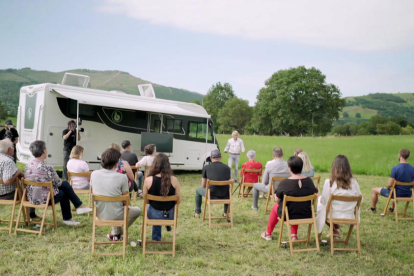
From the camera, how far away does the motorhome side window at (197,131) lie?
1188 centimetres

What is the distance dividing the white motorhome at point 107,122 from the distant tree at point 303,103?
111 feet

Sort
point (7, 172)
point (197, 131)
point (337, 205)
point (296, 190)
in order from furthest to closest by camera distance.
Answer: point (197, 131) → point (7, 172) → point (337, 205) → point (296, 190)

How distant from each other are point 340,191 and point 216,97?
7273cm

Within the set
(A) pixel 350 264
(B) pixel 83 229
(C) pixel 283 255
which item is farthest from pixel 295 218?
(B) pixel 83 229

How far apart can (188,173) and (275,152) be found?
6.15m

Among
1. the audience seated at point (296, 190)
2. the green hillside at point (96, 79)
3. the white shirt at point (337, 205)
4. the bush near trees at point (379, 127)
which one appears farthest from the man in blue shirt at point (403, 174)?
the green hillside at point (96, 79)

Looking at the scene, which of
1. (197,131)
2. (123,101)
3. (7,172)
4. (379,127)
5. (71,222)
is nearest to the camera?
(7,172)

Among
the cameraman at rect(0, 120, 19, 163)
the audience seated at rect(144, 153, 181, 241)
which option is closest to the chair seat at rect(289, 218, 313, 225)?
the audience seated at rect(144, 153, 181, 241)

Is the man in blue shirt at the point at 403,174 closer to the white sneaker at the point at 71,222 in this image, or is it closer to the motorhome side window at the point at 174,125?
the white sneaker at the point at 71,222

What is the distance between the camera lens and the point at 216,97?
76.8 m

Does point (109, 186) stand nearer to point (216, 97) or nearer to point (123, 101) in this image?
point (123, 101)

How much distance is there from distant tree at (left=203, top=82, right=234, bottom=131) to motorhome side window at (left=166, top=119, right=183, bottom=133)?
62.2 meters

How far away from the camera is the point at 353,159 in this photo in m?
17.6

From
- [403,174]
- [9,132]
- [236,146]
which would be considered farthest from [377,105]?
[9,132]
